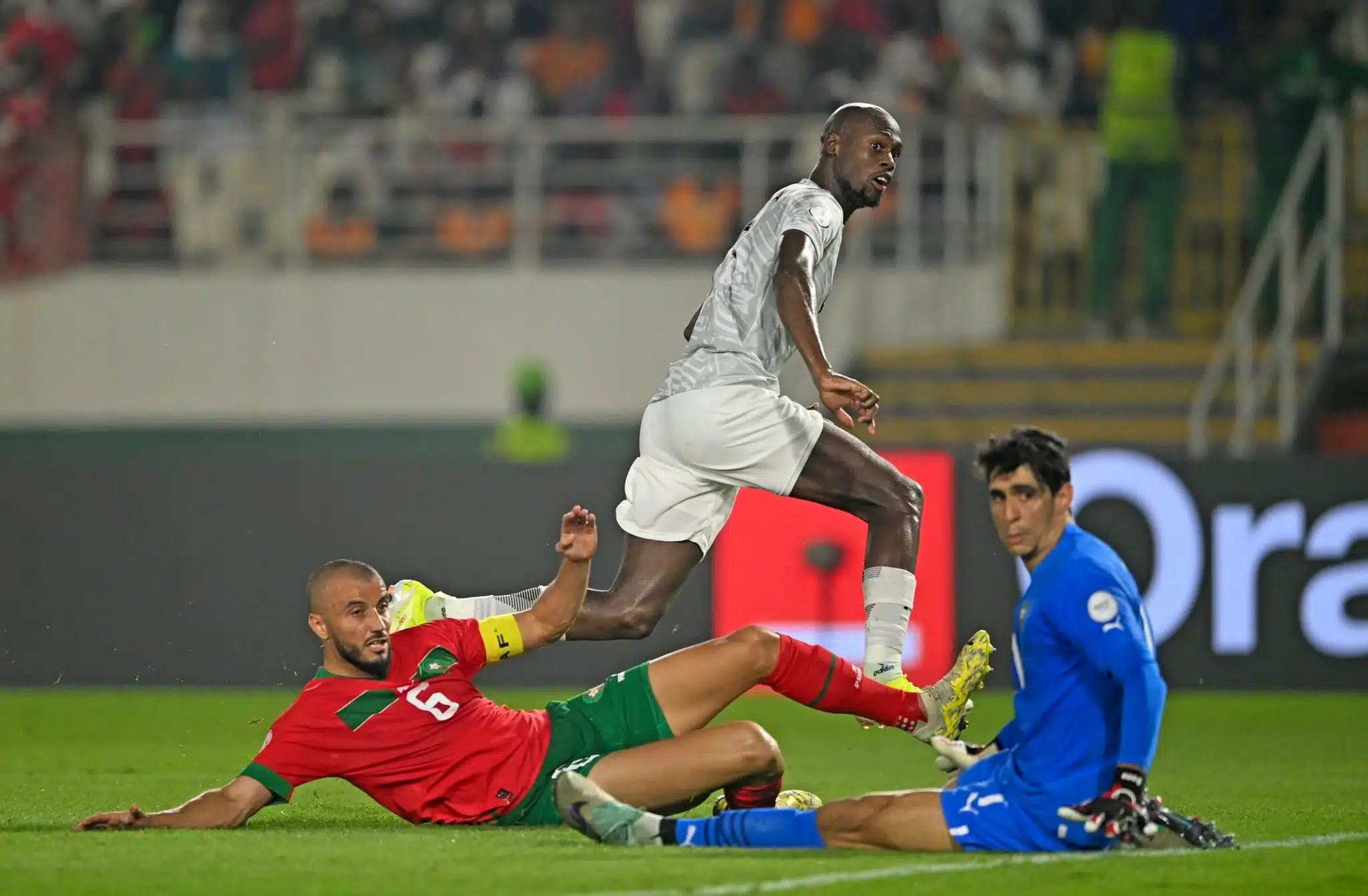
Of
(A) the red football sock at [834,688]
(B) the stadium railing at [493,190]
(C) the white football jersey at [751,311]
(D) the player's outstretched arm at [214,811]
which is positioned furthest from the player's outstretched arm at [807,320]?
(B) the stadium railing at [493,190]

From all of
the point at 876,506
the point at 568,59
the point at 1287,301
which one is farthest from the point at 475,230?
the point at 876,506

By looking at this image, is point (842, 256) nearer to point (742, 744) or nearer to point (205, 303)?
point (205, 303)

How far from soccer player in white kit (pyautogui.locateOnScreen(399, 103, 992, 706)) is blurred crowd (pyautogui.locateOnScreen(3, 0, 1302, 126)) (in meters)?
9.55

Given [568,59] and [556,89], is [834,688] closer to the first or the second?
[556,89]

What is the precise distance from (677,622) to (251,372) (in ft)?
16.1

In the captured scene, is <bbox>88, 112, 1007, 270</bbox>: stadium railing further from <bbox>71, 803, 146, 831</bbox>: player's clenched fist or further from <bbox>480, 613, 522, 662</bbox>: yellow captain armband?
<bbox>71, 803, 146, 831</bbox>: player's clenched fist

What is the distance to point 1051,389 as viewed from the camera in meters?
16.9

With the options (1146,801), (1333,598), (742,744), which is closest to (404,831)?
(742,744)

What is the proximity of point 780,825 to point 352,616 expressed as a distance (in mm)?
1439

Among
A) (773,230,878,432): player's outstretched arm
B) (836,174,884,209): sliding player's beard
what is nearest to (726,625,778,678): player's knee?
(773,230,878,432): player's outstretched arm

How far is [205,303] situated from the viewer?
17.8m

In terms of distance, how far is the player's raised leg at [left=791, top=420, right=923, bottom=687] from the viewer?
8.10m

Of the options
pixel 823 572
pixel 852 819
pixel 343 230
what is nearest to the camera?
pixel 852 819

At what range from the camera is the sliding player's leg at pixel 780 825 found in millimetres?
6371
